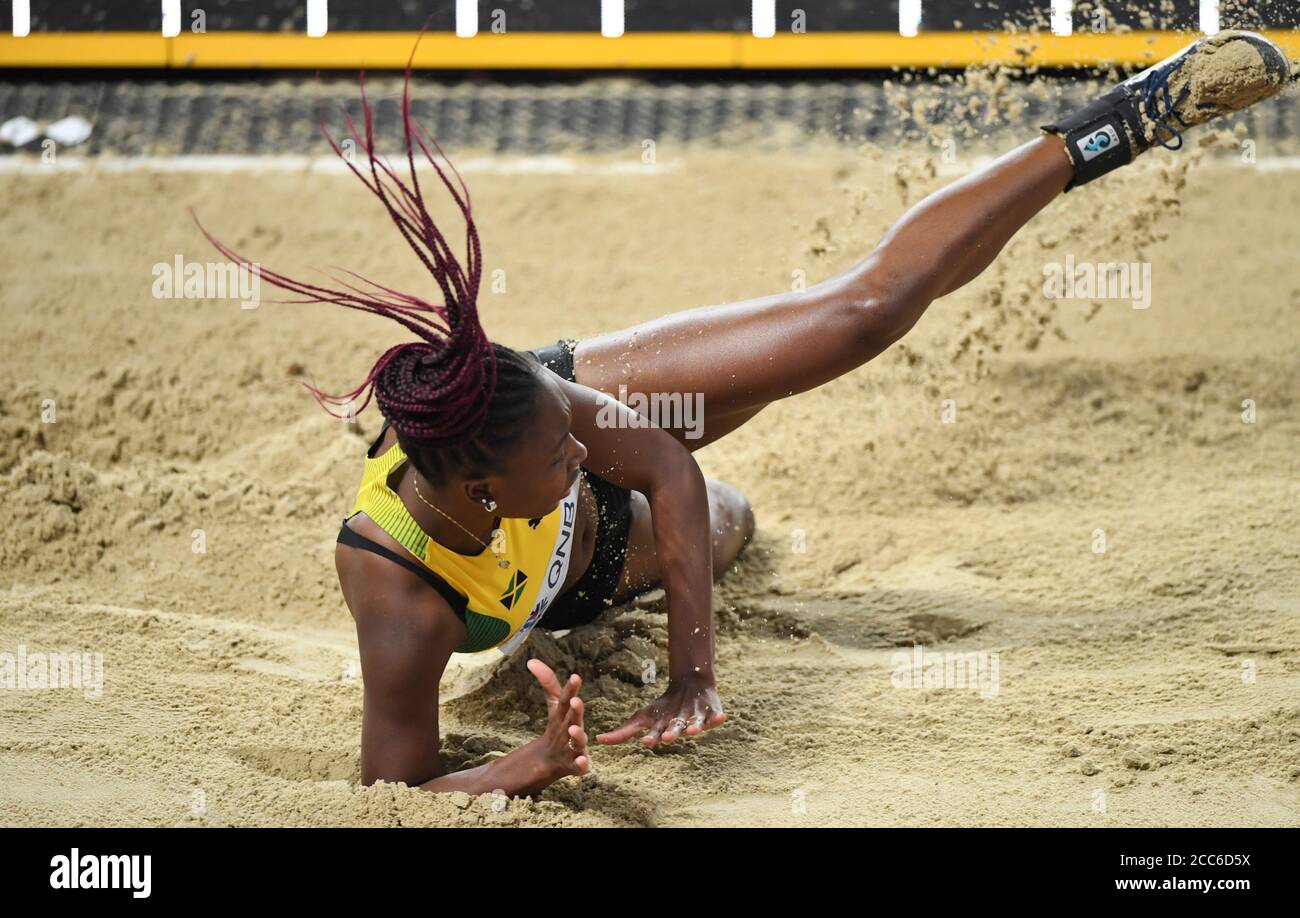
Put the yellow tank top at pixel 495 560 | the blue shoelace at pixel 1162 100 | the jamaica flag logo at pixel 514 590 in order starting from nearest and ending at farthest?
the yellow tank top at pixel 495 560, the jamaica flag logo at pixel 514 590, the blue shoelace at pixel 1162 100

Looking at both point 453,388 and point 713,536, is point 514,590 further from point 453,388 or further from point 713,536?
point 713,536

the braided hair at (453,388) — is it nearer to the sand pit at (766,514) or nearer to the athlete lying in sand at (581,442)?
the athlete lying in sand at (581,442)

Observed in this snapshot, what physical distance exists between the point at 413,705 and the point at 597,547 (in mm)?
621

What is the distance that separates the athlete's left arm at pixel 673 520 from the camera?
7.21ft

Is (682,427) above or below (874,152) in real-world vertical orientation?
below

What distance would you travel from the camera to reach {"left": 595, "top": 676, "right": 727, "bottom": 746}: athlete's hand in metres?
2.12

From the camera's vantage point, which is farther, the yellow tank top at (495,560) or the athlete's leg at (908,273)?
the athlete's leg at (908,273)

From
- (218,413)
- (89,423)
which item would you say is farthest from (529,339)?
(89,423)

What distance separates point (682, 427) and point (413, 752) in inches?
32.6

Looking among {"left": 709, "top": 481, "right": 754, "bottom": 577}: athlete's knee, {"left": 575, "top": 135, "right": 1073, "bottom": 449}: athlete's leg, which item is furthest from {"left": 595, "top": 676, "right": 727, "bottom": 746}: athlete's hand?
{"left": 709, "top": 481, "right": 754, "bottom": 577}: athlete's knee

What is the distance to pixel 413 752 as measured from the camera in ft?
6.54

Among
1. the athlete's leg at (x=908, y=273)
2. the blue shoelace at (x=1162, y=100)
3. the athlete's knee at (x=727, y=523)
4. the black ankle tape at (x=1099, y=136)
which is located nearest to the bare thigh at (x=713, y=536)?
the athlete's knee at (x=727, y=523)

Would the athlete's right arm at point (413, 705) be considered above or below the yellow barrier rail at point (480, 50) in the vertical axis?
below
